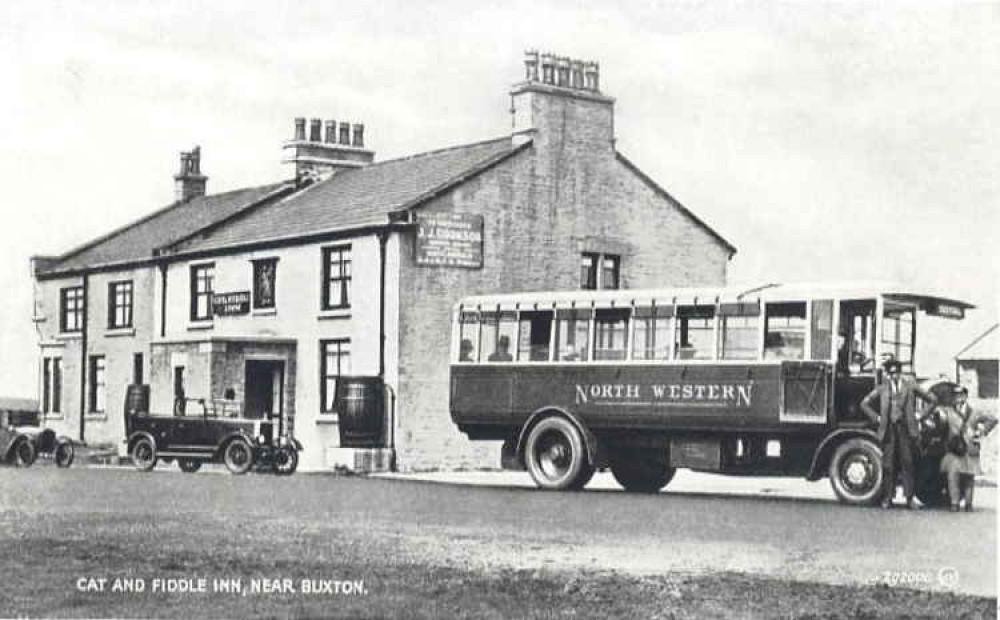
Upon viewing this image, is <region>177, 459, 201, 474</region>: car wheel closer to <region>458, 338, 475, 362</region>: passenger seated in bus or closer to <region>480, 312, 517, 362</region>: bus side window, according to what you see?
<region>458, 338, 475, 362</region>: passenger seated in bus

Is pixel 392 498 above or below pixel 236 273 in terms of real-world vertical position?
below

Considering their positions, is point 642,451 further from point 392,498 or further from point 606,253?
point 606,253

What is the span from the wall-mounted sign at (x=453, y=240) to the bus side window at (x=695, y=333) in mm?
8171

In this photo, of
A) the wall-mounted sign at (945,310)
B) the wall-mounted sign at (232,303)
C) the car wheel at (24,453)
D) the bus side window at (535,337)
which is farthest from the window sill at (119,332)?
the wall-mounted sign at (945,310)

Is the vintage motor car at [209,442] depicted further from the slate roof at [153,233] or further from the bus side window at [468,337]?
the slate roof at [153,233]

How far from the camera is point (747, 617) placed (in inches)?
450

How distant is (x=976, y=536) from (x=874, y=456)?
2.78 m

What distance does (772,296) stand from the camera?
18.4 meters

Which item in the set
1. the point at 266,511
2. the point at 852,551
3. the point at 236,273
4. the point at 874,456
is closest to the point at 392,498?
the point at 266,511

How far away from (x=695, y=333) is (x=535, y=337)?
8.05ft

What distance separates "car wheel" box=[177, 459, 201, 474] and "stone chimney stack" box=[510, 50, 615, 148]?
300 inches

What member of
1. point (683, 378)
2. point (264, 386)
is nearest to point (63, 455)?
point (264, 386)

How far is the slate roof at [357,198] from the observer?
27.5 m

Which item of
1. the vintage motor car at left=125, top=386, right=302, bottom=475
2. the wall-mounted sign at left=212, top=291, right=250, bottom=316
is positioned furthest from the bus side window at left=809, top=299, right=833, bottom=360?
the wall-mounted sign at left=212, top=291, right=250, bottom=316
